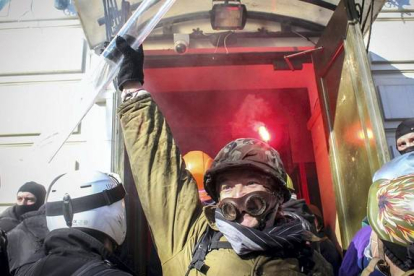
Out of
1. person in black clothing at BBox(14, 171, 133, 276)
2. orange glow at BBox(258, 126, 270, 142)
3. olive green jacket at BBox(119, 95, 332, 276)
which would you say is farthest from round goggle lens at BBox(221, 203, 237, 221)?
orange glow at BBox(258, 126, 270, 142)

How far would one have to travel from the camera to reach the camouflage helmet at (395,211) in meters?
1.46

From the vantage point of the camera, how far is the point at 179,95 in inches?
266

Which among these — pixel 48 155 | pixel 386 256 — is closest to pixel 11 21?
pixel 48 155

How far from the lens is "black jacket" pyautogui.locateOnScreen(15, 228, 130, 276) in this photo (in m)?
1.47

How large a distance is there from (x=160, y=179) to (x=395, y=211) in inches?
43.4

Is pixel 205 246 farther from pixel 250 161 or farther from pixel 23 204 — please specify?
pixel 23 204

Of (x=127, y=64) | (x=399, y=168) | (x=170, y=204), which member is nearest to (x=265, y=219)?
(x=170, y=204)

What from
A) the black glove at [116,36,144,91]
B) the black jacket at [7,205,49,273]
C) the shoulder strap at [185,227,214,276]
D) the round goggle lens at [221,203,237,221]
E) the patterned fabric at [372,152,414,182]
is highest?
the black glove at [116,36,144,91]

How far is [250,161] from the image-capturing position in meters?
1.81

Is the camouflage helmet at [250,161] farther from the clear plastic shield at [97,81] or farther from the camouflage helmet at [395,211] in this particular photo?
the clear plastic shield at [97,81]

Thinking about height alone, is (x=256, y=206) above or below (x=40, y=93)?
below

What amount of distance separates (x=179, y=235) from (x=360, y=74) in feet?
7.88

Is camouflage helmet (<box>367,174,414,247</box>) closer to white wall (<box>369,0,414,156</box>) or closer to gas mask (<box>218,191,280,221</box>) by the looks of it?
gas mask (<box>218,191,280,221</box>)

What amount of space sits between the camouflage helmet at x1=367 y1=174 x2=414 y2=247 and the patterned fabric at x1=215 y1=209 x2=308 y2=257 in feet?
1.21
